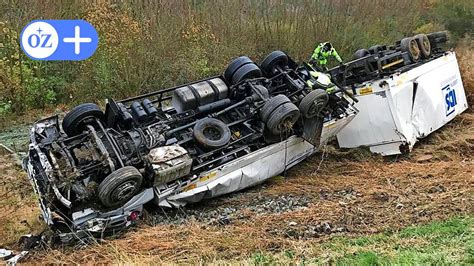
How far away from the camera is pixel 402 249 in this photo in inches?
149

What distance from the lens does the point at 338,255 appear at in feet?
12.4

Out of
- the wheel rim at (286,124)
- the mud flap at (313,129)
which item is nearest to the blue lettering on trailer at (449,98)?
the mud flap at (313,129)

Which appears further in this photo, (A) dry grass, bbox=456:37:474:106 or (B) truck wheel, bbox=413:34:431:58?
(A) dry grass, bbox=456:37:474:106

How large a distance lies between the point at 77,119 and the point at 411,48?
5.34 metres

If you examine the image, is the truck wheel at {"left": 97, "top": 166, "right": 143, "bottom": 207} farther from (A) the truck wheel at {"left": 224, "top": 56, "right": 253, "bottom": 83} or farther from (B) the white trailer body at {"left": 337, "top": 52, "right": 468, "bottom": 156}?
(B) the white trailer body at {"left": 337, "top": 52, "right": 468, "bottom": 156}

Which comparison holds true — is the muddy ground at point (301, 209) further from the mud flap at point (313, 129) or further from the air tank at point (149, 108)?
the air tank at point (149, 108)

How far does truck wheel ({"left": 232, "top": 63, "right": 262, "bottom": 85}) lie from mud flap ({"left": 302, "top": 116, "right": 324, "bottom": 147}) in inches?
40.1

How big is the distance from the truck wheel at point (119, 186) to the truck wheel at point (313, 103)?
7.59 ft

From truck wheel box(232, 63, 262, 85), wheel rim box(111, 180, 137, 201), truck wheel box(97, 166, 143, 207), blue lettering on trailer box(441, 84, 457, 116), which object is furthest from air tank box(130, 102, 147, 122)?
blue lettering on trailer box(441, 84, 457, 116)

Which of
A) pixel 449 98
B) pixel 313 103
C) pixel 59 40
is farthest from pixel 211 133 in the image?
pixel 59 40

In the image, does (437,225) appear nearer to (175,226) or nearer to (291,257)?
(291,257)

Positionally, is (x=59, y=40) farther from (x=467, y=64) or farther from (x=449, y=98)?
(x=467, y=64)

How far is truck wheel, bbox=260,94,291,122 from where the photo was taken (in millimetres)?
6145

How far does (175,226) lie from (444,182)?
10.2 feet
